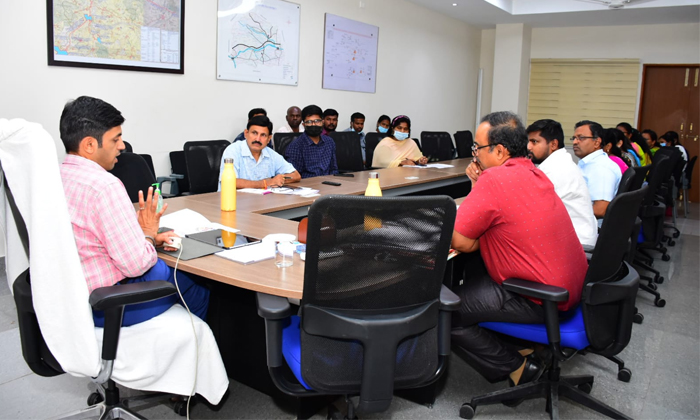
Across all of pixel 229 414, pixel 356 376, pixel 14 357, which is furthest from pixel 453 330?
pixel 14 357

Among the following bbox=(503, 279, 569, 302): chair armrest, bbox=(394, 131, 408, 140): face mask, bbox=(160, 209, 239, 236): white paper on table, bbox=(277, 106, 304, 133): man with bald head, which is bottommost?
bbox=(503, 279, 569, 302): chair armrest

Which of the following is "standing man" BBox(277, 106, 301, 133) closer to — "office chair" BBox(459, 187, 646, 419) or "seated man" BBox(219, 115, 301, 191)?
"seated man" BBox(219, 115, 301, 191)

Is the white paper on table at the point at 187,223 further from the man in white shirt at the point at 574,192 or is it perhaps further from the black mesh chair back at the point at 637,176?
the black mesh chair back at the point at 637,176

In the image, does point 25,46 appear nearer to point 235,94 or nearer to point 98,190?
point 235,94

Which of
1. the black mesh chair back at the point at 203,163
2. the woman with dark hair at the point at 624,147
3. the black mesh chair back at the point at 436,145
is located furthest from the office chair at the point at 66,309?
the black mesh chair back at the point at 436,145

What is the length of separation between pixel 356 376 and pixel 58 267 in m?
0.87

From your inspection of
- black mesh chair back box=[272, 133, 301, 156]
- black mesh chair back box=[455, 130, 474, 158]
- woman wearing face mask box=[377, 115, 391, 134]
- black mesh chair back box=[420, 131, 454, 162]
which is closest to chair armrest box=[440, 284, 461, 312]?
black mesh chair back box=[272, 133, 301, 156]

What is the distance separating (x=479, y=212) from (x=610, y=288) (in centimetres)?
53

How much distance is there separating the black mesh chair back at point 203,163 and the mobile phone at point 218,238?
5.26 ft

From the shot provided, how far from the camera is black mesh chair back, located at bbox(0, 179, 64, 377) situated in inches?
64.3

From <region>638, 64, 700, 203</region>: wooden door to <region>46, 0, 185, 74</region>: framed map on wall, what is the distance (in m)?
7.74

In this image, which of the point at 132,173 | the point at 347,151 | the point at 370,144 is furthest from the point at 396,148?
the point at 132,173

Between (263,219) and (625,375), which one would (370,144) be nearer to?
(263,219)

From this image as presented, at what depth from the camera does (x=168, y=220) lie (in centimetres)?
242
